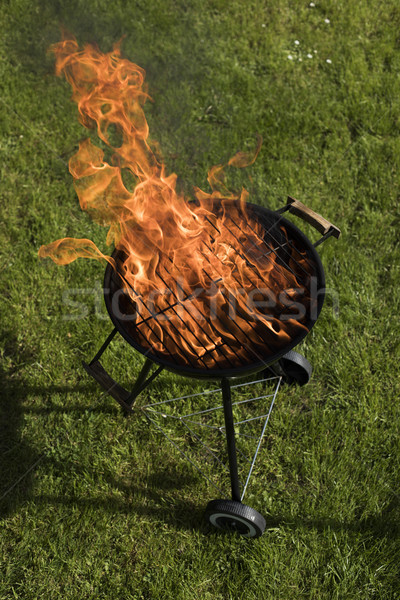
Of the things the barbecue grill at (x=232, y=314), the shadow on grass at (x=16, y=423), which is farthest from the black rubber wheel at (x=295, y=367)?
the shadow on grass at (x=16, y=423)

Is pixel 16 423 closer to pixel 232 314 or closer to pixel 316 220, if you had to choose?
pixel 232 314

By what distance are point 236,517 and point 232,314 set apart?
0.96 m

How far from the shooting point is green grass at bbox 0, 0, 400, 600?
2.57m

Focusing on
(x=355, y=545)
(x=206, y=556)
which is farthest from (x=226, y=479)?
(x=355, y=545)

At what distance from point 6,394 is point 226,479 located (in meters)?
1.38

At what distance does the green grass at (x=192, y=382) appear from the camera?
257cm

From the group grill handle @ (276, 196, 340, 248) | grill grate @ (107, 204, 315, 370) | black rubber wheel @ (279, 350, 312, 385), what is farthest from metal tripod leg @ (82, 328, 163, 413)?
grill handle @ (276, 196, 340, 248)

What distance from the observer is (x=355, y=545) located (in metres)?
2.58

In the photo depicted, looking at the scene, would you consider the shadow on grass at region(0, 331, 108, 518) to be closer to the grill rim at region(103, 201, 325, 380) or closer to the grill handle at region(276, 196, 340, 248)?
the grill rim at region(103, 201, 325, 380)

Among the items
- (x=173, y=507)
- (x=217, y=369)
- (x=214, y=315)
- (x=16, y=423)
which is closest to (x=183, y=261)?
(x=214, y=315)

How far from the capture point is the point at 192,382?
3184 millimetres

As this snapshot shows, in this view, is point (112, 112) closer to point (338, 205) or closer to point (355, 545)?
point (338, 205)

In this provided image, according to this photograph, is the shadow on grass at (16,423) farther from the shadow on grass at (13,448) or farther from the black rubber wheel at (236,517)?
the black rubber wheel at (236,517)

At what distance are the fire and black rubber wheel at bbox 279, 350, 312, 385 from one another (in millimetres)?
684
